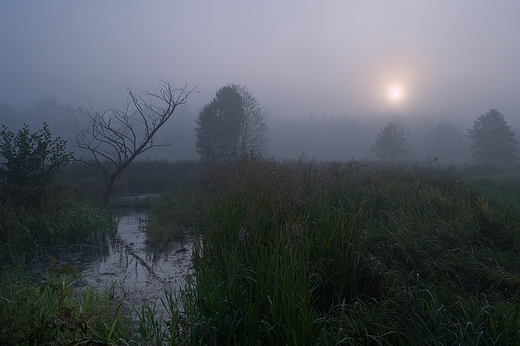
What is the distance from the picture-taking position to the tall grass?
298 centimetres

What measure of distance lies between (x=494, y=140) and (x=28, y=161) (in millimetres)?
57581

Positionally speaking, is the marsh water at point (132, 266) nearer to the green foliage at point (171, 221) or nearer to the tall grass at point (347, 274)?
the green foliage at point (171, 221)

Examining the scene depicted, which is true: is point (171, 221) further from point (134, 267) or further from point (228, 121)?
point (228, 121)

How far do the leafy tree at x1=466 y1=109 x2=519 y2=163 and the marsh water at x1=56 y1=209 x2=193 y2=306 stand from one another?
53.4 metres

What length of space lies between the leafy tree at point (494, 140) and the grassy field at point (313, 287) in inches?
2109

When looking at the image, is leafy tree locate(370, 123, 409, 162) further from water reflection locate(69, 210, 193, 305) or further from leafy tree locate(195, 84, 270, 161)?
water reflection locate(69, 210, 193, 305)

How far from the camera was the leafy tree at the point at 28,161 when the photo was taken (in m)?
9.23

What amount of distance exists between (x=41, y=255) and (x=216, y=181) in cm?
373

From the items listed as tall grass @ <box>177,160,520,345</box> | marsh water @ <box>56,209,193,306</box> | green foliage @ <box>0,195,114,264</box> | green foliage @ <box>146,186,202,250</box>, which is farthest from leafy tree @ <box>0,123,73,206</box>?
tall grass @ <box>177,160,520,345</box>

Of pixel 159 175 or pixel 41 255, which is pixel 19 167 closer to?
pixel 41 255

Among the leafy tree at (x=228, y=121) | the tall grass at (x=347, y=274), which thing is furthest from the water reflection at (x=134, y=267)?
the leafy tree at (x=228, y=121)

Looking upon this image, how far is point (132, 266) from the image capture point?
679 cm

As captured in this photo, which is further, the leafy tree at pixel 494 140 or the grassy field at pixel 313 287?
the leafy tree at pixel 494 140

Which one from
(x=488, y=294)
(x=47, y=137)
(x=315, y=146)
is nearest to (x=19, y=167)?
(x=47, y=137)
